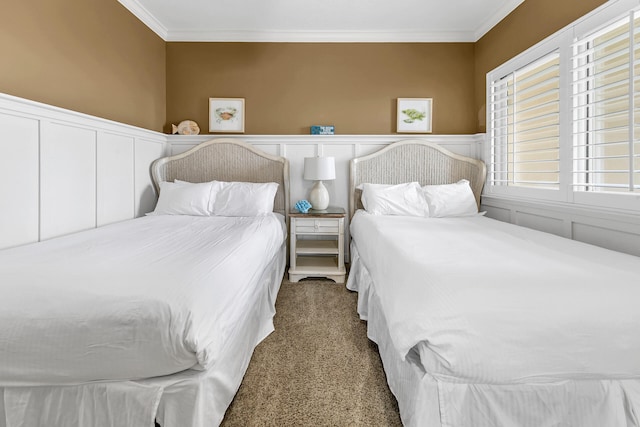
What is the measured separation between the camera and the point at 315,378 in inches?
65.1

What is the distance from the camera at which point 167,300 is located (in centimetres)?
103

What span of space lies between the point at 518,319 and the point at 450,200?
239 cm

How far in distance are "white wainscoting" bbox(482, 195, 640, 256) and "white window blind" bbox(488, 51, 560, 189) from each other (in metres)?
0.19

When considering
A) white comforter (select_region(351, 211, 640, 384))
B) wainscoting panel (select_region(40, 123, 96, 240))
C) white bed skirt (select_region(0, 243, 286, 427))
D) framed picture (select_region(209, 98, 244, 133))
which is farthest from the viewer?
framed picture (select_region(209, 98, 244, 133))

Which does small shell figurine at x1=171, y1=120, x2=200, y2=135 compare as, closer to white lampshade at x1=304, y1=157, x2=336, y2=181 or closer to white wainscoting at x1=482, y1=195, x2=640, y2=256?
white lampshade at x1=304, y1=157, x2=336, y2=181

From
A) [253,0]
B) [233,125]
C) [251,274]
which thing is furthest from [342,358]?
[253,0]

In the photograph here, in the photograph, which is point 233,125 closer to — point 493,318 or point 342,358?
point 342,358

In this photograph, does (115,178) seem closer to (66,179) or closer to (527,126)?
(66,179)

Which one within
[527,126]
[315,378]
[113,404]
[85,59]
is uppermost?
[85,59]

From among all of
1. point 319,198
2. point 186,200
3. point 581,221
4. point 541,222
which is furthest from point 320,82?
point 581,221

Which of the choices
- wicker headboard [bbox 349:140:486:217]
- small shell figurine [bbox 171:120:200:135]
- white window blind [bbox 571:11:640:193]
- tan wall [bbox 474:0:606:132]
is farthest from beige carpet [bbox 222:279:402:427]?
tan wall [bbox 474:0:606:132]

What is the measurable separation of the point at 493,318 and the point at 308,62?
337 cm

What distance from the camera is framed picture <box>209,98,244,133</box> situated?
3.67 meters

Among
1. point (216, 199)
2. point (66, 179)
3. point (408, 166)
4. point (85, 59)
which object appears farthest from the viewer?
point (408, 166)
